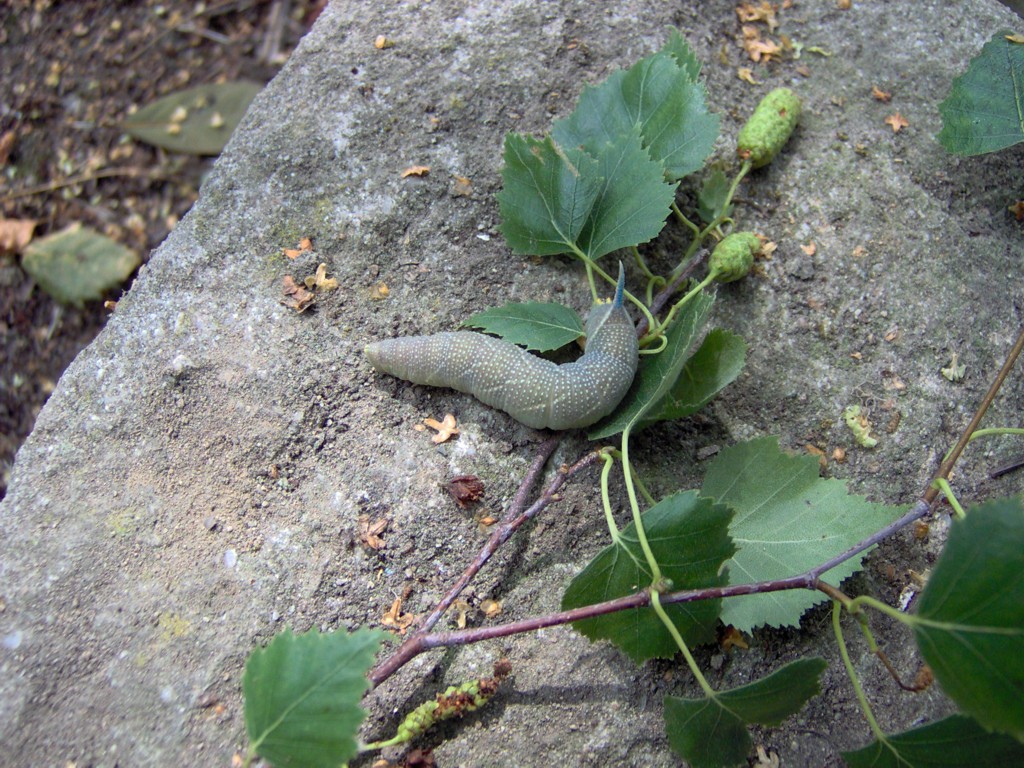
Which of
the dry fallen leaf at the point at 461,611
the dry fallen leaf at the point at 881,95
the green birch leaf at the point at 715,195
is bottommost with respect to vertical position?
the dry fallen leaf at the point at 461,611

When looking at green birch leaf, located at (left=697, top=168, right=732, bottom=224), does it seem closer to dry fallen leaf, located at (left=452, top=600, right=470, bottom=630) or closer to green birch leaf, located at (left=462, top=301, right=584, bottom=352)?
green birch leaf, located at (left=462, top=301, right=584, bottom=352)

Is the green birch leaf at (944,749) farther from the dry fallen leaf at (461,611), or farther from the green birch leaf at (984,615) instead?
the dry fallen leaf at (461,611)

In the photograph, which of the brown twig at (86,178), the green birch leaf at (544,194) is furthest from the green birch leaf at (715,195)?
the brown twig at (86,178)

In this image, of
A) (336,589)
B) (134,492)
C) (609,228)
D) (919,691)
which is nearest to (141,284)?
(134,492)

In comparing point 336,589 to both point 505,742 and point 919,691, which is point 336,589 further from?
point 919,691

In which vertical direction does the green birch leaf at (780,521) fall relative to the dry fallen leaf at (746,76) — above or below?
below

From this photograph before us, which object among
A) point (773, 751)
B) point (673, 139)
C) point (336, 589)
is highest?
point (673, 139)

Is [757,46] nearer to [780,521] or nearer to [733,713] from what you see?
[780,521]
